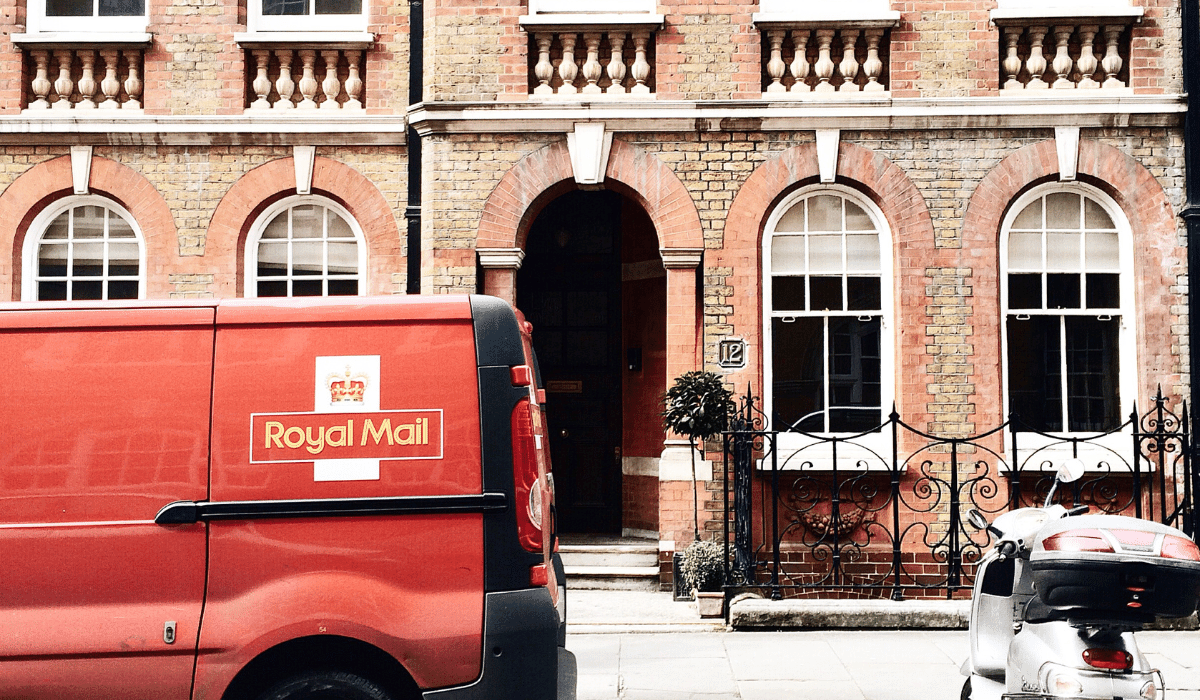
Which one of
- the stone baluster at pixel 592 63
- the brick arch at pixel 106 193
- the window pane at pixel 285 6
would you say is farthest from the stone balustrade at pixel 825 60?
the brick arch at pixel 106 193

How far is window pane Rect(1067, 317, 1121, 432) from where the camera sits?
33.5 ft

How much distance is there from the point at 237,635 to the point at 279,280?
6.97 meters

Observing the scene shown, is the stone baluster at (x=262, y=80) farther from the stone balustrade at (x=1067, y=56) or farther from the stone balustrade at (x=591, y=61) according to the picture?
the stone balustrade at (x=1067, y=56)

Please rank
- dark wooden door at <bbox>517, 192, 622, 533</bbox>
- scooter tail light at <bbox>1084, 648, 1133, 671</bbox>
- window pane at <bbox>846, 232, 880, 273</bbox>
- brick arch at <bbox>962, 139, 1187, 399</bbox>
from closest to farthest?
scooter tail light at <bbox>1084, 648, 1133, 671</bbox> < brick arch at <bbox>962, 139, 1187, 399</bbox> < window pane at <bbox>846, 232, 880, 273</bbox> < dark wooden door at <bbox>517, 192, 622, 533</bbox>

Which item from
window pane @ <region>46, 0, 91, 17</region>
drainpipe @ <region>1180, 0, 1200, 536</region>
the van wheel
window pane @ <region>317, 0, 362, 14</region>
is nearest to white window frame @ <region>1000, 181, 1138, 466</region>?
drainpipe @ <region>1180, 0, 1200, 536</region>

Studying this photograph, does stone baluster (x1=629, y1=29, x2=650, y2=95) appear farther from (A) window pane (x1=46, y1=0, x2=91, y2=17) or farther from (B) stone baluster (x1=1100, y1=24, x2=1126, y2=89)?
(A) window pane (x1=46, y1=0, x2=91, y2=17)

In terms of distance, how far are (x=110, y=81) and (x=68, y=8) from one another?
3.61 ft

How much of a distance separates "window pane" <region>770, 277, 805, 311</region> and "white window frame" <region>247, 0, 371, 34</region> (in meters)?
4.87

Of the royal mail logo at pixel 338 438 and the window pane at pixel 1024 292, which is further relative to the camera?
the window pane at pixel 1024 292

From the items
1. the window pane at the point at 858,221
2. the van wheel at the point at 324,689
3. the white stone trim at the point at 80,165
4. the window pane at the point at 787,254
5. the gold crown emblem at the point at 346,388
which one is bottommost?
the van wheel at the point at 324,689

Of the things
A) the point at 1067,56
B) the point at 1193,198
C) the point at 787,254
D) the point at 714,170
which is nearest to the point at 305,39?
the point at 714,170

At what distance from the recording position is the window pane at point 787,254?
1030cm

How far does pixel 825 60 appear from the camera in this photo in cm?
1007

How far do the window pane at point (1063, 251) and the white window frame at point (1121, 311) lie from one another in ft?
0.46
